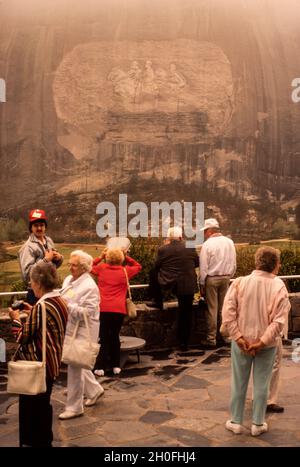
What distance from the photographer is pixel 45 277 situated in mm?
4992

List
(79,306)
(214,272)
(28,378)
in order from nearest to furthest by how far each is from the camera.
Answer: (28,378), (79,306), (214,272)

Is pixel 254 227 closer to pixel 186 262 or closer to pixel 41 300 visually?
pixel 186 262

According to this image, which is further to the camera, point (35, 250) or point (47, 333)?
point (35, 250)

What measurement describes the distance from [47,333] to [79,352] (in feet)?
3.05

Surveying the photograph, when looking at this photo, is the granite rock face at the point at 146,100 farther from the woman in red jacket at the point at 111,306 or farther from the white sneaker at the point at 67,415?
the white sneaker at the point at 67,415

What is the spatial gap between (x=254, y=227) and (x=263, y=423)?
9.71m

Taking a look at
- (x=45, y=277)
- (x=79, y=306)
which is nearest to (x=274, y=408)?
(x=79, y=306)

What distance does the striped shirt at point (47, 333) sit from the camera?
4.84 m

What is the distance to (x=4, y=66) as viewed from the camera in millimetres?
14172

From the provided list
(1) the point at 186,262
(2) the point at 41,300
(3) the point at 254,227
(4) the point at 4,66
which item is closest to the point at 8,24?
(4) the point at 4,66

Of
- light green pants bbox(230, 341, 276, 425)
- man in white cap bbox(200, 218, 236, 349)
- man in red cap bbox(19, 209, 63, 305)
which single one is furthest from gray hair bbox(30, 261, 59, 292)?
man in white cap bbox(200, 218, 236, 349)

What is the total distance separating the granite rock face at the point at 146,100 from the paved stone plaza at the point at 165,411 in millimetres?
6954

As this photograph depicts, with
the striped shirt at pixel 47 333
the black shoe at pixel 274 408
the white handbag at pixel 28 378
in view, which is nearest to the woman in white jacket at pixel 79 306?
the striped shirt at pixel 47 333

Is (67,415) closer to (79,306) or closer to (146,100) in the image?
(79,306)
